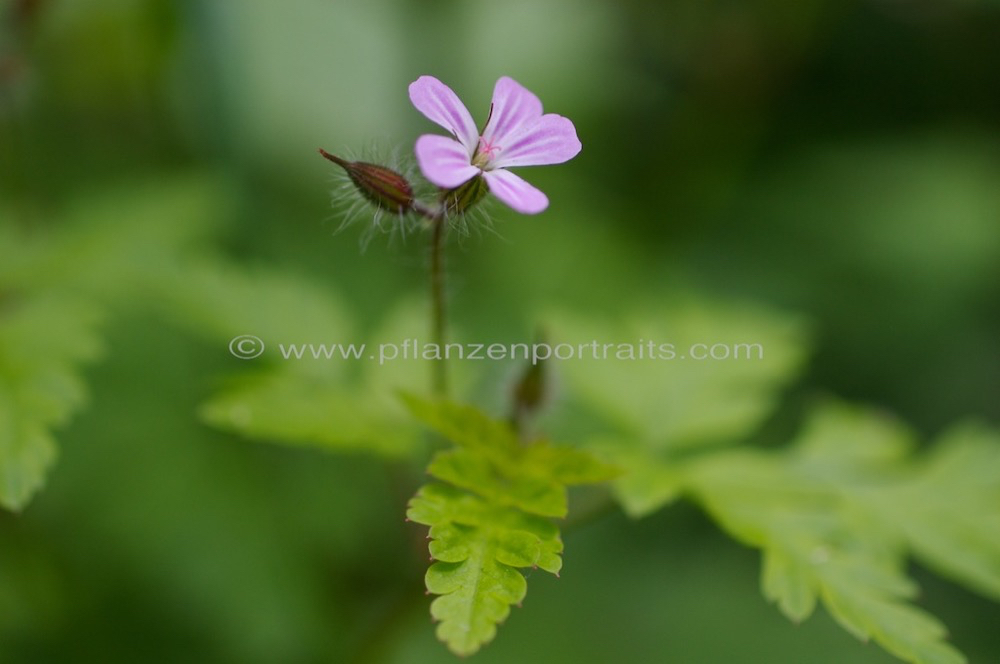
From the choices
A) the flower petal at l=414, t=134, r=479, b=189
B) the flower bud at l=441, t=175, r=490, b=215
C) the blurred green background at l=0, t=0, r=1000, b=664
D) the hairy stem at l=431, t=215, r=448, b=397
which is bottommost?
the blurred green background at l=0, t=0, r=1000, b=664

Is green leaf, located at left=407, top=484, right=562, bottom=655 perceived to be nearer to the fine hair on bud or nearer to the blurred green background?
the fine hair on bud

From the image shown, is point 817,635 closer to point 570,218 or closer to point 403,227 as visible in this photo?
point 570,218

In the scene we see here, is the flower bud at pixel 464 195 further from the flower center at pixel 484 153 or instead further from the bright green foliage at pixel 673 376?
the bright green foliage at pixel 673 376

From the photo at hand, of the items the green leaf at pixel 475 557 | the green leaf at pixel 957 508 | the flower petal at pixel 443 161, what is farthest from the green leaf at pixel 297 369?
the green leaf at pixel 957 508

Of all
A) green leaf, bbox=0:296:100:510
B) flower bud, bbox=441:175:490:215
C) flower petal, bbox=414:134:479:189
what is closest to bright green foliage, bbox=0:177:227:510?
green leaf, bbox=0:296:100:510

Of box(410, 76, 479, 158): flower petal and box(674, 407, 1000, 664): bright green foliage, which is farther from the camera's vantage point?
box(674, 407, 1000, 664): bright green foliage

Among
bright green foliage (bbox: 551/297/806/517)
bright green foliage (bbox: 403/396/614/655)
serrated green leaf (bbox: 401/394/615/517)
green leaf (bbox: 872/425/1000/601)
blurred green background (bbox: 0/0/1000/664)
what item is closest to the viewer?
bright green foliage (bbox: 403/396/614/655)

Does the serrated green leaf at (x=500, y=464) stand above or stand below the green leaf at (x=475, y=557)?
above
